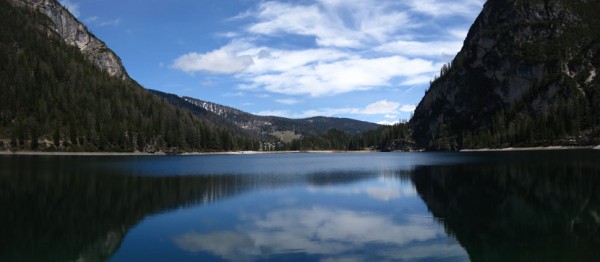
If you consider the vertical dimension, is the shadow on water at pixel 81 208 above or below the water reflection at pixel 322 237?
above

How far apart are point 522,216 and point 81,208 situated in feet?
113

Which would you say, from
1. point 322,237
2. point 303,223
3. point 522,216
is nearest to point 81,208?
point 303,223

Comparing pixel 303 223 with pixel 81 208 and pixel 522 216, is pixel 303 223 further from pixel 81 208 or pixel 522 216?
pixel 81 208

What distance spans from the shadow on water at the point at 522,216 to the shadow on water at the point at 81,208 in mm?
20208

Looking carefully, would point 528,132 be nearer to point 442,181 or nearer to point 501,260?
point 442,181

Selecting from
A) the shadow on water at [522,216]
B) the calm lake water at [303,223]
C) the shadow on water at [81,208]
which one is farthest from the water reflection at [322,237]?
the shadow on water at [81,208]

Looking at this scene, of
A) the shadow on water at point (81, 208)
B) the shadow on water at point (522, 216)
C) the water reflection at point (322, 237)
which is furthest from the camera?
the shadow on water at point (81, 208)

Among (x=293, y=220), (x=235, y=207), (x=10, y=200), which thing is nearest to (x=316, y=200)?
(x=235, y=207)

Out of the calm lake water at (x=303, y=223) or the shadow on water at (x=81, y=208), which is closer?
the calm lake water at (x=303, y=223)

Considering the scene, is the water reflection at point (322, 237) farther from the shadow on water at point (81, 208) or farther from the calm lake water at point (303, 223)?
the shadow on water at point (81, 208)

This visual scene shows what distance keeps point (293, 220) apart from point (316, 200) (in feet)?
39.2

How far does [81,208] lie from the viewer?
37719 millimetres

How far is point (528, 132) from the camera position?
652ft

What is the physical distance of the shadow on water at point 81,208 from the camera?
2412 centimetres
